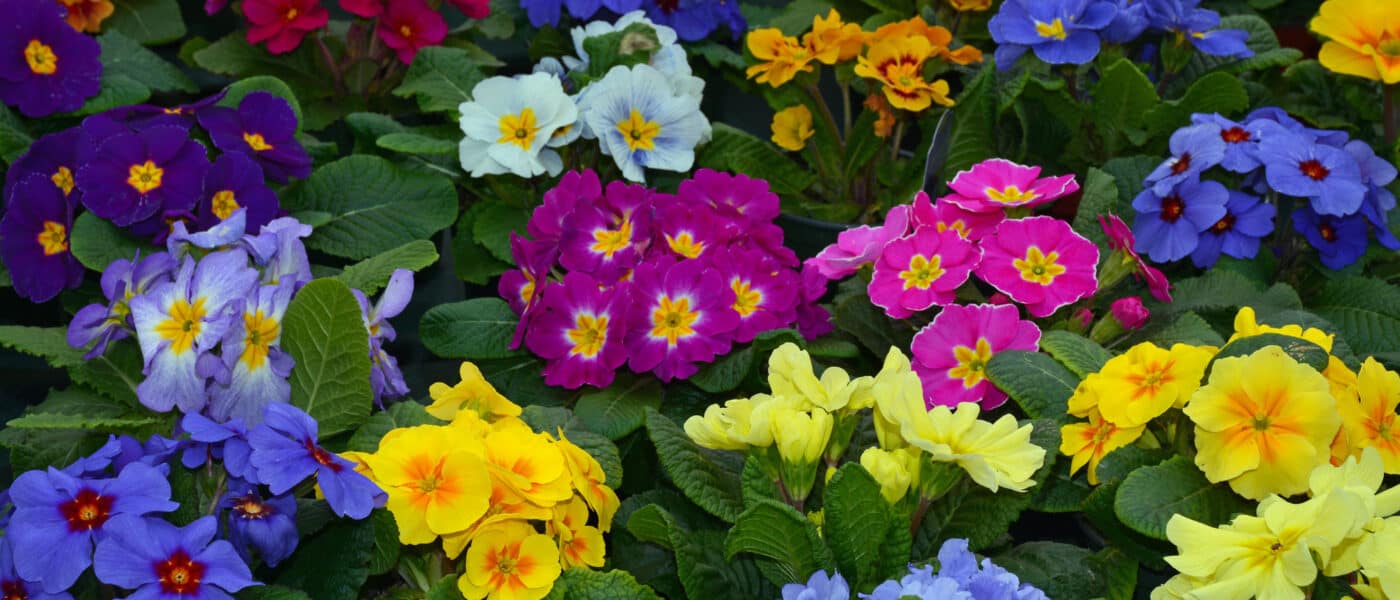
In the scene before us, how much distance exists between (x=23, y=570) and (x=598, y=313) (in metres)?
0.75

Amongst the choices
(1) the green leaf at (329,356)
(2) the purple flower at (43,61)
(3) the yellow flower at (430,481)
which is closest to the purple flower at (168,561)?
(3) the yellow flower at (430,481)

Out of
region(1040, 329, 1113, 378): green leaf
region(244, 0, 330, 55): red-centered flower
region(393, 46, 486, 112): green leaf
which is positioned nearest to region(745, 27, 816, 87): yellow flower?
region(393, 46, 486, 112): green leaf

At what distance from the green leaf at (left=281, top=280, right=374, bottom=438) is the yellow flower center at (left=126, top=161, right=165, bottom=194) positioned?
1.54 ft

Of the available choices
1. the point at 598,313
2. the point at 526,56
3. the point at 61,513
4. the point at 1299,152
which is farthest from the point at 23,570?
the point at 526,56

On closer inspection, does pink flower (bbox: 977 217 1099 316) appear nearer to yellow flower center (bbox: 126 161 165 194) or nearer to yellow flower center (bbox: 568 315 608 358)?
yellow flower center (bbox: 568 315 608 358)

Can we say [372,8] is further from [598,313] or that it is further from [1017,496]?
[1017,496]

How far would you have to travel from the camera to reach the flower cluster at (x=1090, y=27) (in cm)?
196

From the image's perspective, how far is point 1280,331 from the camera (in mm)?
1371

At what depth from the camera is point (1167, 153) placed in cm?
198

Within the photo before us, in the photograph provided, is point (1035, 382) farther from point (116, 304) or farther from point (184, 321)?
point (116, 304)

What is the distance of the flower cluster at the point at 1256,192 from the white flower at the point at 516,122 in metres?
0.81

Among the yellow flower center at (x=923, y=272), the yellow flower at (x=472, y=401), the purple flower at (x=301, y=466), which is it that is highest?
the purple flower at (x=301, y=466)

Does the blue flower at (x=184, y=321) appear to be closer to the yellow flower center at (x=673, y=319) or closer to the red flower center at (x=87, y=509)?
the red flower center at (x=87, y=509)

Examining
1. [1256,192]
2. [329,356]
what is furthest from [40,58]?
[1256,192]
